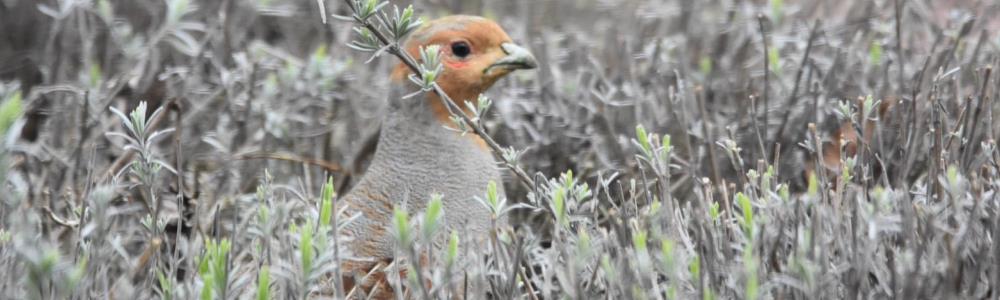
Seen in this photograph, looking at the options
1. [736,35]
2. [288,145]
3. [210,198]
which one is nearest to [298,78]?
[288,145]

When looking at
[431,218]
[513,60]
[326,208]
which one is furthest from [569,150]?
[431,218]

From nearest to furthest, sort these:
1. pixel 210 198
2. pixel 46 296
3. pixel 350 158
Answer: pixel 46 296
pixel 210 198
pixel 350 158

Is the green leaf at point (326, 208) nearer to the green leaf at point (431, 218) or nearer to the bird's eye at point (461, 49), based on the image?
the green leaf at point (431, 218)

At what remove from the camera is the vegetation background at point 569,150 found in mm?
1885

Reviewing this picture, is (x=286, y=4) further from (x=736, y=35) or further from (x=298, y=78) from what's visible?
(x=736, y=35)

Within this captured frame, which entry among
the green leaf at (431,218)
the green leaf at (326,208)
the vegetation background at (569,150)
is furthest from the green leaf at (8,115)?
the green leaf at (431,218)

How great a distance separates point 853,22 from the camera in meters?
4.05

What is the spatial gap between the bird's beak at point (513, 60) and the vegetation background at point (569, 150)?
0.36 m

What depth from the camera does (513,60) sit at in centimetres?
299

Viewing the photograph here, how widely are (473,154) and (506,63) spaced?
243 millimetres

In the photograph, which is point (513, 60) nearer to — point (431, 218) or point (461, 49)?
point (461, 49)

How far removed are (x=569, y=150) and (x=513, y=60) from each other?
0.58 meters

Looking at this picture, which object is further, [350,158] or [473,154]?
Result: [350,158]

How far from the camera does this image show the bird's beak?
2984 millimetres
